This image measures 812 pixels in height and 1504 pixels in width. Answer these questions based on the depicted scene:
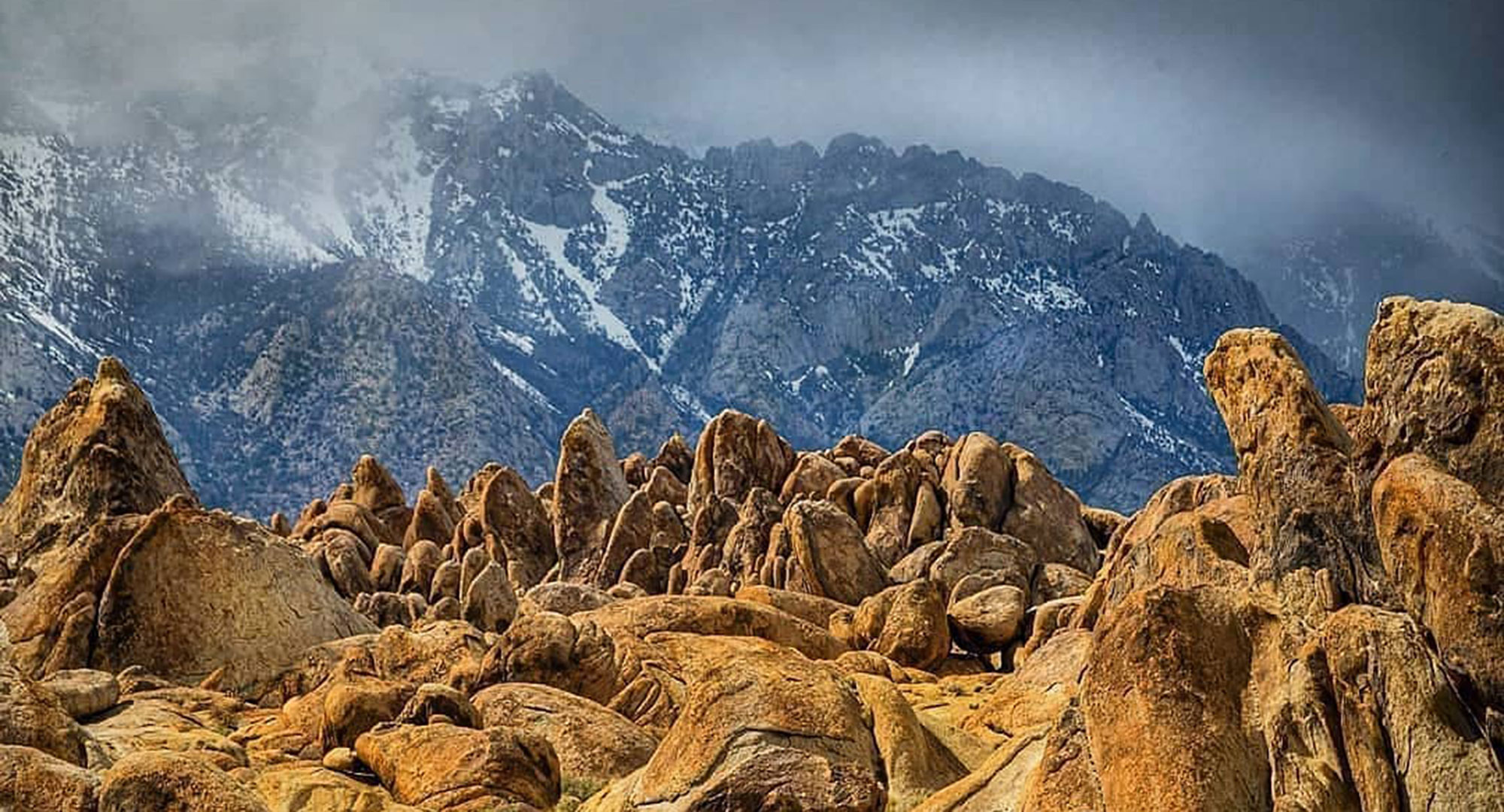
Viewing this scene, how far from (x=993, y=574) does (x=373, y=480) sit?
55484 millimetres

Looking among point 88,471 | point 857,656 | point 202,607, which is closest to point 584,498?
point 88,471

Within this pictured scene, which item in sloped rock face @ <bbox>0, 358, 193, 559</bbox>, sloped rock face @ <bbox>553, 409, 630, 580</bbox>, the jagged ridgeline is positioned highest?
sloped rock face @ <bbox>553, 409, 630, 580</bbox>

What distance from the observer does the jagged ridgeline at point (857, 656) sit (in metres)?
17.5

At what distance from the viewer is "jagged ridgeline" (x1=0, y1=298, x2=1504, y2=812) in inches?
690

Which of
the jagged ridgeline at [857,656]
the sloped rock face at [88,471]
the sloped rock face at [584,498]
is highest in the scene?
the sloped rock face at [584,498]

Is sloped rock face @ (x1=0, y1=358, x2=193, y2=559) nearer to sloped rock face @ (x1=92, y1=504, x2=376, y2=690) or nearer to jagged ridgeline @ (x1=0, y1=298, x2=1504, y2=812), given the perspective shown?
jagged ridgeline @ (x1=0, y1=298, x2=1504, y2=812)

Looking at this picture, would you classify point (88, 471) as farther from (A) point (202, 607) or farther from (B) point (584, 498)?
(B) point (584, 498)

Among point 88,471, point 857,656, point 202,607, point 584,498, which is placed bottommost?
point 202,607

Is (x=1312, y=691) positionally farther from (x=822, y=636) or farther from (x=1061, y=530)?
(x=1061, y=530)

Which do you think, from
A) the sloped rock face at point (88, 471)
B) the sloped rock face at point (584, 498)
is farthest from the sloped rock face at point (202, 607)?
the sloped rock face at point (584, 498)

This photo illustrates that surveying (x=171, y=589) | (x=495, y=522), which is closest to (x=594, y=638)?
(x=171, y=589)

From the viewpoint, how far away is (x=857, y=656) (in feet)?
127

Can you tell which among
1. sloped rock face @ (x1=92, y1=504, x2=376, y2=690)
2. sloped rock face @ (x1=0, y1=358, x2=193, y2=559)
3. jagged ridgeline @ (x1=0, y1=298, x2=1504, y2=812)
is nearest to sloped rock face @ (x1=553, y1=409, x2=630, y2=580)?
jagged ridgeline @ (x1=0, y1=298, x2=1504, y2=812)

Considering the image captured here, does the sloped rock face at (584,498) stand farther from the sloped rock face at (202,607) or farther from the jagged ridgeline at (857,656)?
the sloped rock face at (202,607)
